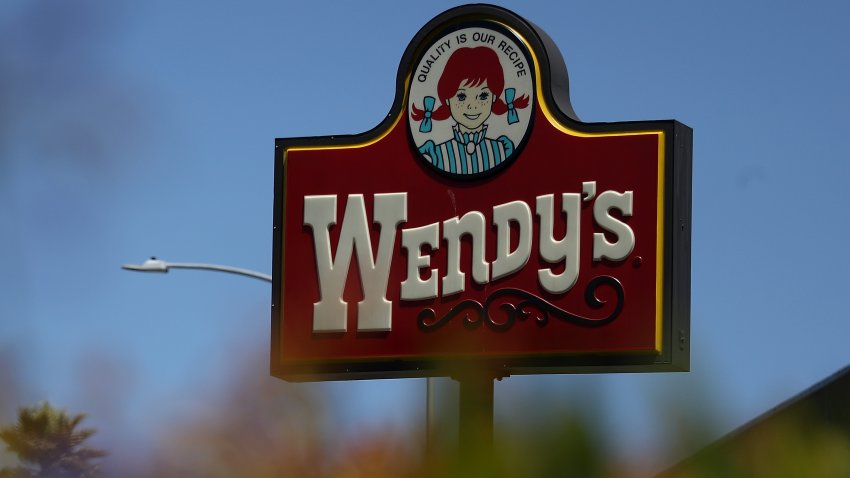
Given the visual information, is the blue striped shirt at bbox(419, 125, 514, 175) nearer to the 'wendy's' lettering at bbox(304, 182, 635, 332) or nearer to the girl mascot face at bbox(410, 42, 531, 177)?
the girl mascot face at bbox(410, 42, 531, 177)

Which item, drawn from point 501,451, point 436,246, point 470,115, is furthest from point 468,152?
point 501,451

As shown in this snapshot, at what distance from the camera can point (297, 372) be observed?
32.4 feet

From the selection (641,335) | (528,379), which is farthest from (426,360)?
(641,335)

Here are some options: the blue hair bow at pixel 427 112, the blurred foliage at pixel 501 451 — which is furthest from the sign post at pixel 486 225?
the blurred foliage at pixel 501 451

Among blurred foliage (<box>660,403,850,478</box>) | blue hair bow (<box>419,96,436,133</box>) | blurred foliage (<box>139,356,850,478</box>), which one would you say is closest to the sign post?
blue hair bow (<box>419,96,436,133</box>)

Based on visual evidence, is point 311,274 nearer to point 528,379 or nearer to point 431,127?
point 431,127

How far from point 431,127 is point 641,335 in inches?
85.3

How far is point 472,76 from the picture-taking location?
959 centimetres

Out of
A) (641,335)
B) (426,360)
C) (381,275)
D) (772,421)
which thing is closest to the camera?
(772,421)

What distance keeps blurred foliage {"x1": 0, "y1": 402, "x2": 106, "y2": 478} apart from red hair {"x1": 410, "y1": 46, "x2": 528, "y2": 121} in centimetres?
713

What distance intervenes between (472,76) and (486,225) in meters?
1.08

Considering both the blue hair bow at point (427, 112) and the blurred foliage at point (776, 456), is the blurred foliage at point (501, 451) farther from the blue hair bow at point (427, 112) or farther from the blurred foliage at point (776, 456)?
the blue hair bow at point (427, 112)

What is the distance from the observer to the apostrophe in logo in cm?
954

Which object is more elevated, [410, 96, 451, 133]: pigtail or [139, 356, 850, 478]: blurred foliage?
[410, 96, 451, 133]: pigtail
